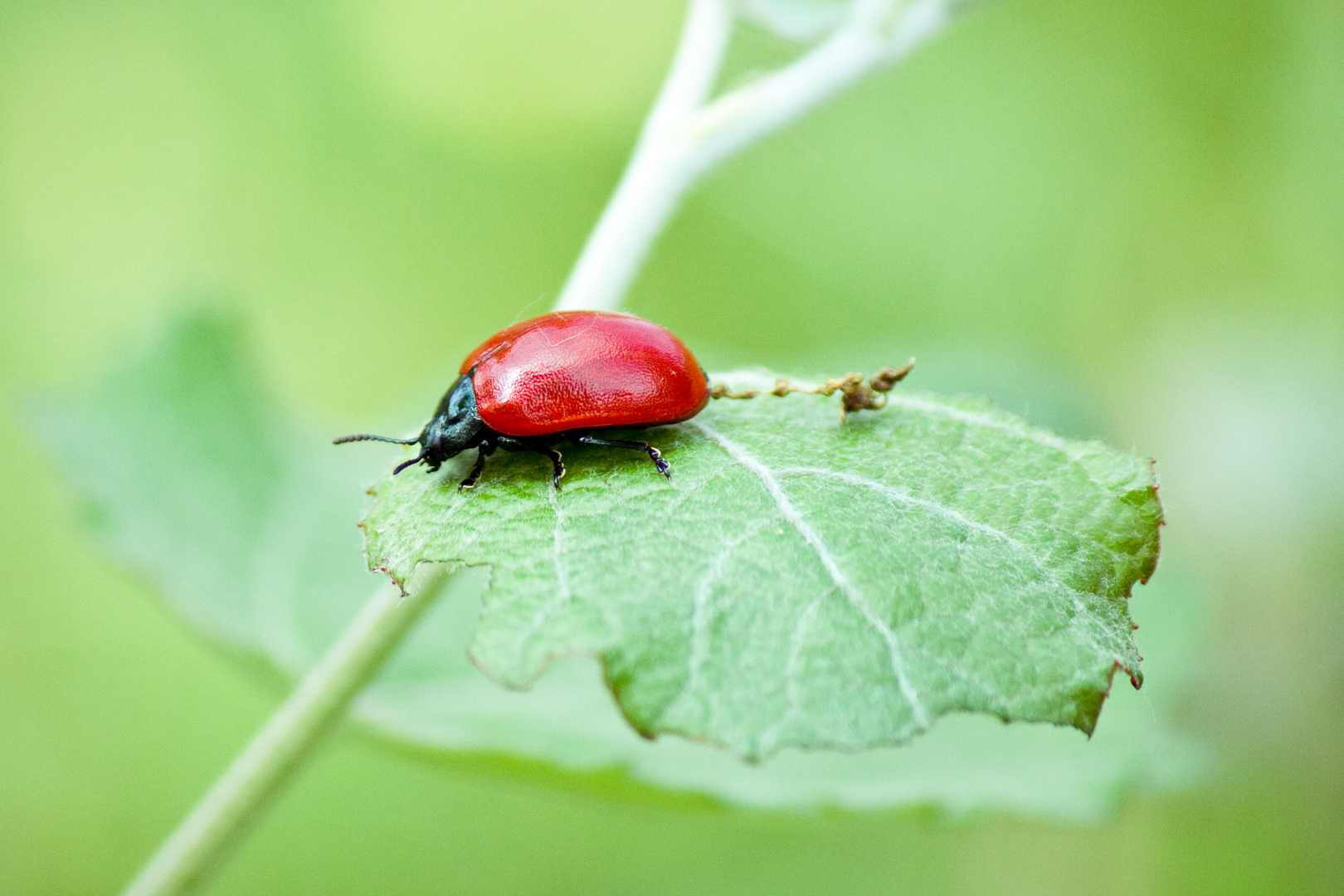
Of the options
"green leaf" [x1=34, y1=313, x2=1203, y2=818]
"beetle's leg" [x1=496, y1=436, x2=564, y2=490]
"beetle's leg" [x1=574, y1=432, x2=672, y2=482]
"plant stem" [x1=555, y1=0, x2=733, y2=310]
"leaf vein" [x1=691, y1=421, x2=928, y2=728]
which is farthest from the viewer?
"green leaf" [x1=34, y1=313, x2=1203, y2=818]

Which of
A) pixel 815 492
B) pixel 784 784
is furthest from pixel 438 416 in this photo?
pixel 784 784

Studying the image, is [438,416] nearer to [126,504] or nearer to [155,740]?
[126,504]

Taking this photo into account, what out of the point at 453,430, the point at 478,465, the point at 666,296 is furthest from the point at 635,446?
the point at 666,296

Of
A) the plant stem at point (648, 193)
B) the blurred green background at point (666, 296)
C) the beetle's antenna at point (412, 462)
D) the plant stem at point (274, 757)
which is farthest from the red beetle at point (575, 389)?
the blurred green background at point (666, 296)

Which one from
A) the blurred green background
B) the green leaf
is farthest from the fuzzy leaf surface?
the blurred green background

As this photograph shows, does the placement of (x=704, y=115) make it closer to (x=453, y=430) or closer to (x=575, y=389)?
(x=575, y=389)

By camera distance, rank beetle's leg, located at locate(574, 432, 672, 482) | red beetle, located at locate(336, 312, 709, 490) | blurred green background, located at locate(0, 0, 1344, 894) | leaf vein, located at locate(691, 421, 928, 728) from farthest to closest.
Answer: blurred green background, located at locate(0, 0, 1344, 894), red beetle, located at locate(336, 312, 709, 490), beetle's leg, located at locate(574, 432, 672, 482), leaf vein, located at locate(691, 421, 928, 728)

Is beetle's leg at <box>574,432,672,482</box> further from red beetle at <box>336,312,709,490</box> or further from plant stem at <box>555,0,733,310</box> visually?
plant stem at <box>555,0,733,310</box>
